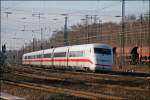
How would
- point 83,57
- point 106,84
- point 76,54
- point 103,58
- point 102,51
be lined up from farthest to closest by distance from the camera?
point 76,54, point 83,57, point 102,51, point 103,58, point 106,84

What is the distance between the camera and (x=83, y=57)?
36.3 meters

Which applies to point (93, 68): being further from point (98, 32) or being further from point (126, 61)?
point (98, 32)

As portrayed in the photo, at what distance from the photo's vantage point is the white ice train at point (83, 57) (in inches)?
1342

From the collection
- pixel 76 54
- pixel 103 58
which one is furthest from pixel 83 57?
pixel 76 54

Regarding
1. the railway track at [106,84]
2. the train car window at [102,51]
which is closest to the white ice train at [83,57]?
the train car window at [102,51]

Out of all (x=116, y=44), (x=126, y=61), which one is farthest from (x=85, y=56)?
(x=116, y=44)

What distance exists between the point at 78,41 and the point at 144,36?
16.0 metres

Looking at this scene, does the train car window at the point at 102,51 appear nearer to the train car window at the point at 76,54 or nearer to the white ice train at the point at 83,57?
the white ice train at the point at 83,57

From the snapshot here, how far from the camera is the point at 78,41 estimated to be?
7200cm

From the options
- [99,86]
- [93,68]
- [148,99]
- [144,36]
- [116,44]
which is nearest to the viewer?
[148,99]

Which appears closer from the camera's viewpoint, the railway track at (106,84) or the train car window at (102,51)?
the railway track at (106,84)

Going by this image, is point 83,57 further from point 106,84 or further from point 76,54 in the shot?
point 106,84

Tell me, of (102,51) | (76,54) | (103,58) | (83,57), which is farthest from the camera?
(76,54)

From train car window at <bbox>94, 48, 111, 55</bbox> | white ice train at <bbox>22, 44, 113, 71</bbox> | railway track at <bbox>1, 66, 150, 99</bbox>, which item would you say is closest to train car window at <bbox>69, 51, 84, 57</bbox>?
white ice train at <bbox>22, 44, 113, 71</bbox>
